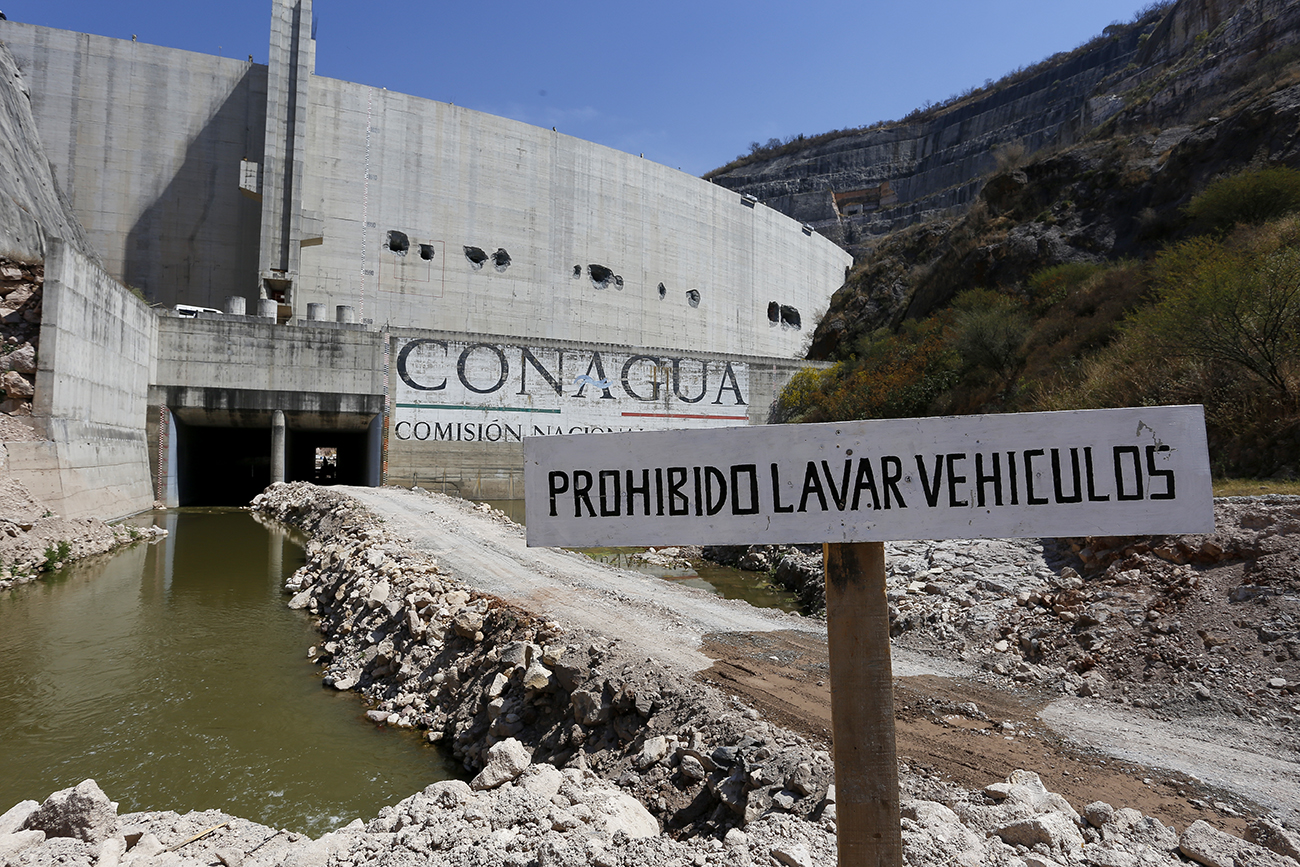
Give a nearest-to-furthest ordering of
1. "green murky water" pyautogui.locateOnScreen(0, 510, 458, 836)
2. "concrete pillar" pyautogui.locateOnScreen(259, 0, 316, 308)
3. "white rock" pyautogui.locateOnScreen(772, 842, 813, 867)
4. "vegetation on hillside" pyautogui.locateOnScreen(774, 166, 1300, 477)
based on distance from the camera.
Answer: "white rock" pyautogui.locateOnScreen(772, 842, 813, 867), "green murky water" pyautogui.locateOnScreen(0, 510, 458, 836), "vegetation on hillside" pyautogui.locateOnScreen(774, 166, 1300, 477), "concrete pillar" pyautogui.locateOnScreen(259, 0, 316, 308)

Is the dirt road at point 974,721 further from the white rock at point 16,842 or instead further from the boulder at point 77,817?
the white rock at point 16,842

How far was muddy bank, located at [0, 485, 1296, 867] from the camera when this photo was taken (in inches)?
136

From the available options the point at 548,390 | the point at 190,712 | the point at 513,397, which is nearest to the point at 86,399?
the point at 513,397

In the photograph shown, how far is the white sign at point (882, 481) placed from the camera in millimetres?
2191

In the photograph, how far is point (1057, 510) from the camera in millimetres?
2219

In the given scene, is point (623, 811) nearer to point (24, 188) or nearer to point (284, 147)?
point (24, 188)

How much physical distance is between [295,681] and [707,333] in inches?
1532

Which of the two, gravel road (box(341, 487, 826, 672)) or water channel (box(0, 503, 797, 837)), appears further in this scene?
gravel road (box(341, 487, 826, 672))

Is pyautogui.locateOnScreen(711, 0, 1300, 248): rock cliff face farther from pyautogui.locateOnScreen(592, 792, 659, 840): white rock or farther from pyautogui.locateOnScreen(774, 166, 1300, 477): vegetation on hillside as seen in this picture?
pyautogui.locateOnScreen(592, 792, 659, 840): white rock

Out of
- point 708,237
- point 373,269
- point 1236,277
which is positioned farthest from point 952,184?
point 1236,277

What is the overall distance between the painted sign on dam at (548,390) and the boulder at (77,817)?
24.5 m

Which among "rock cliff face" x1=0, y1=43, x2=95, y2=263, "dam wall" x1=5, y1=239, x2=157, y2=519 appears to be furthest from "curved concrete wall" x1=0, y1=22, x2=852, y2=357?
"dam wall" x1=5, y1=239, x2=157, y2=519

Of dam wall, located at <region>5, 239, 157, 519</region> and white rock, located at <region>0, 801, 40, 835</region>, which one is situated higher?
dam wall, located at <region>5, 239, 157, 519</region>

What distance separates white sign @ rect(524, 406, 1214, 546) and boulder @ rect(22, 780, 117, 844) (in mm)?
3388
